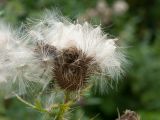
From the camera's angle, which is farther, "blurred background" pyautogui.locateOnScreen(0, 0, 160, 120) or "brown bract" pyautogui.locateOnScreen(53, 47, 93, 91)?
"blurred background" pyautogui.locateOnScreen(0, 0, 160, 120)

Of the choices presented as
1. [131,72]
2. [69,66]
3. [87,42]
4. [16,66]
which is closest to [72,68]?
[69,66]

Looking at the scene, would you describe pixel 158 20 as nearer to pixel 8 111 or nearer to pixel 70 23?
pixel 8 111

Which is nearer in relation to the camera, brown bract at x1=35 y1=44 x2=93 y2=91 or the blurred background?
brown bract at x1=35 y1=44 x2=93 y2=91

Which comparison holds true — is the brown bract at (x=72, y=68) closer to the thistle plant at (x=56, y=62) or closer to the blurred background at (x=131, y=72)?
the thistle plant at (x=56, y=62)

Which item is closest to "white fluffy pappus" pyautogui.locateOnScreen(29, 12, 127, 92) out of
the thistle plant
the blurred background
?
the thistle plant

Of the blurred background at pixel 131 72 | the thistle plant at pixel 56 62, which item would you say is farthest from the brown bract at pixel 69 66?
the blurred background at pixel 131 72

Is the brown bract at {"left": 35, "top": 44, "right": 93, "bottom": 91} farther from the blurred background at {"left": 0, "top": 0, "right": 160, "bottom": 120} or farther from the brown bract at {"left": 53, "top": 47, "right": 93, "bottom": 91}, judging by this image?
the blurred background at {"left": 0, "top": 0, "right": 160, "bottom": 120}

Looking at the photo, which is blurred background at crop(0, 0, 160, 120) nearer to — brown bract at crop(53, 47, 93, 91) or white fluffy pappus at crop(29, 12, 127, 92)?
white fluffy pappus at crop(29, 12, 127, 92)
